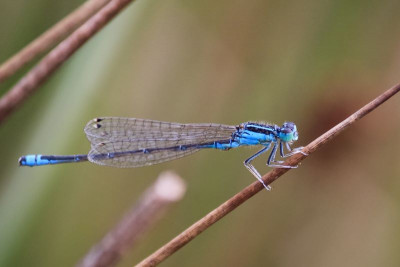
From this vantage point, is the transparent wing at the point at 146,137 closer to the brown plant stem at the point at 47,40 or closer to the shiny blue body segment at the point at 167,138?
the shiny blue body segment at the point at 167,138

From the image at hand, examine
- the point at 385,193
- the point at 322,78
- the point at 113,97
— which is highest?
the point at 113,97

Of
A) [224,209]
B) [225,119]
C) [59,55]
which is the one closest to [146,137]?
[225,119]

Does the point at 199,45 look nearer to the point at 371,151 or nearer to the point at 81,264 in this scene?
the point at 371,151

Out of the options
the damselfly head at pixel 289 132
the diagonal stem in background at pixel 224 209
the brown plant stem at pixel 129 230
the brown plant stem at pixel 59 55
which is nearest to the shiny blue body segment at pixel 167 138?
the damselfly head at pixel 289 132

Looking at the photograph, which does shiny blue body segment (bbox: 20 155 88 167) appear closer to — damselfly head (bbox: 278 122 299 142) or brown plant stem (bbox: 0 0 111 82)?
brown plant stem (bbox: 0 0 111 82)

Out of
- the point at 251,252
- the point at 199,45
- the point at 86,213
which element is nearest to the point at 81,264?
the point at 86,213
